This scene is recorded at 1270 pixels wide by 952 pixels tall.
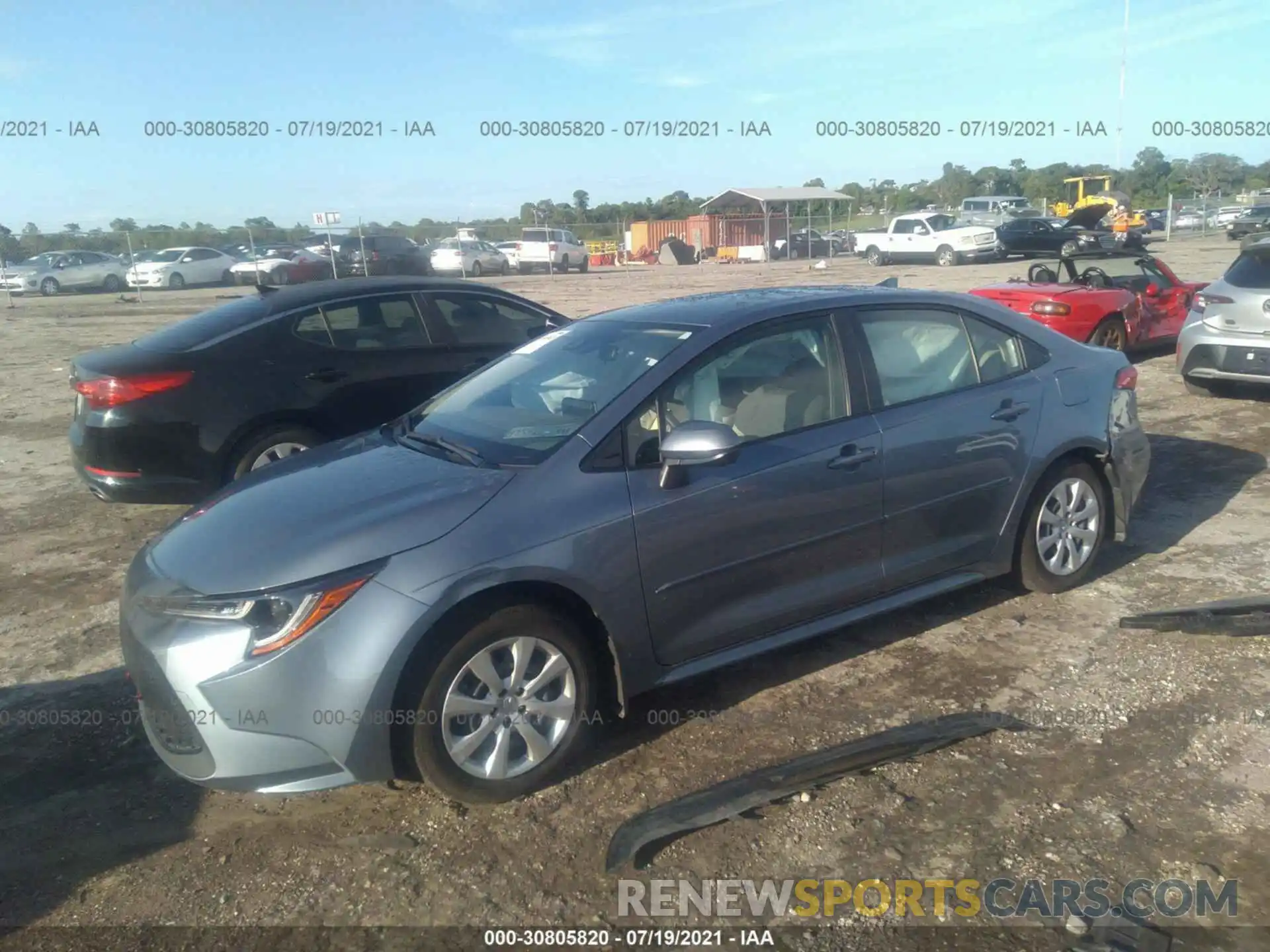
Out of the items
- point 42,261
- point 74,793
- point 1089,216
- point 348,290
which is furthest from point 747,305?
point 42,261

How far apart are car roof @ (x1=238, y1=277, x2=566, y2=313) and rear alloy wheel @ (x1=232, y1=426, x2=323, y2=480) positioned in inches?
34.5

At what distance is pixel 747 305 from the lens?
4410 mm

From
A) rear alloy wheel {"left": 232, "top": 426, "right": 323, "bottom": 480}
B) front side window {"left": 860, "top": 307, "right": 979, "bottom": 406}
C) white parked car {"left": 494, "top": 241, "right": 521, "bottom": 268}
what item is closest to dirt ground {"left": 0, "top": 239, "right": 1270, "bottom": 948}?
front side window {"left": 860, "top": 307, "right": 979, "bottom": 406}

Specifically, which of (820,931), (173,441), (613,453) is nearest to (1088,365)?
(613,453)

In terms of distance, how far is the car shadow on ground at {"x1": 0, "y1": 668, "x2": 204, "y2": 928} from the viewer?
322 centimetres

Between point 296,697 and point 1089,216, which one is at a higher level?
point 1089,216

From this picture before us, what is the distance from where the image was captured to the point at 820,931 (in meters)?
2.85

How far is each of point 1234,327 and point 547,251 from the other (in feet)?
104

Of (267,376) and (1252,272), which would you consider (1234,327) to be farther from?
(267,376)

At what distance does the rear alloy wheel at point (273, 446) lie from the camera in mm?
6496

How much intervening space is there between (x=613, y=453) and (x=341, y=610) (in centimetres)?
112

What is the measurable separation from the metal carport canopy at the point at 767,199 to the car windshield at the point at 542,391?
1465 inches

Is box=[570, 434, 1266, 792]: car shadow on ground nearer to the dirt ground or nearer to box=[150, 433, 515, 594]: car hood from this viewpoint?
the dirt ground

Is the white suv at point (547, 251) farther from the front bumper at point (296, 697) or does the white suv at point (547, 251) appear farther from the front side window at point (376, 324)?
the front bumper at point (296, 697)
